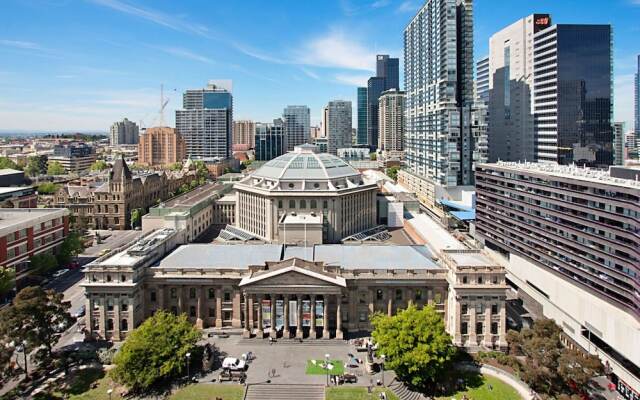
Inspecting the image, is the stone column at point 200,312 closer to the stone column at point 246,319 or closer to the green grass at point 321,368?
the stone column at point 246,319

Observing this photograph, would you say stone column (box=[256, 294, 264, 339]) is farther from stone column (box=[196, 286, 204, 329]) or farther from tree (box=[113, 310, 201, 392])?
tree (box=[113, 310, 201, 392])

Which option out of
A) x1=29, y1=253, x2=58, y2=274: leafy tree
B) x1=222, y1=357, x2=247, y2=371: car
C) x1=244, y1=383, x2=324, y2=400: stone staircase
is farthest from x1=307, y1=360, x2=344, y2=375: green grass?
x1=29, y1=253, x2=58, y2=274: leafy tree

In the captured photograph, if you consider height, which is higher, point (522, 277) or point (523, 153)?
point (523, 153)

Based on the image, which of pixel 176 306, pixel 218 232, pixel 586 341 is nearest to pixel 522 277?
pixel 586 341

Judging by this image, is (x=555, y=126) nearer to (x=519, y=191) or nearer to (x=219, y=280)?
(x=519, y=191)

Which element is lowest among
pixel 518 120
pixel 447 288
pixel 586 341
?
pixel 586 341
